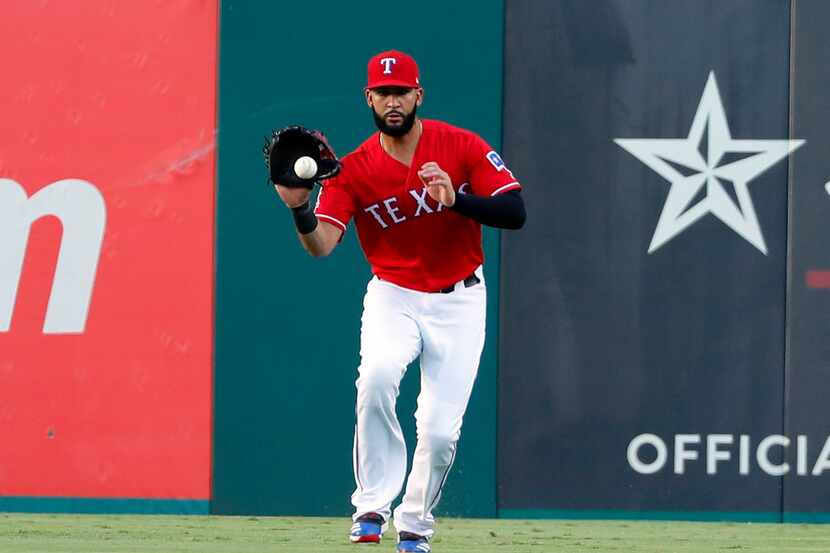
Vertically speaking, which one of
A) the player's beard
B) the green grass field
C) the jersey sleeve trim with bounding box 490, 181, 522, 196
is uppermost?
the player's beard

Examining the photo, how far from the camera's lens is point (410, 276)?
6758 millimetres

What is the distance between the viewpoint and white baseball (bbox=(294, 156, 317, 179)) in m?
6.29

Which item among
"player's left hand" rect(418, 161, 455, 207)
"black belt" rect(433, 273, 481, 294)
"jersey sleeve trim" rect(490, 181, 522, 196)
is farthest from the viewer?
"black belt" rect(433, 273, 481, 294)

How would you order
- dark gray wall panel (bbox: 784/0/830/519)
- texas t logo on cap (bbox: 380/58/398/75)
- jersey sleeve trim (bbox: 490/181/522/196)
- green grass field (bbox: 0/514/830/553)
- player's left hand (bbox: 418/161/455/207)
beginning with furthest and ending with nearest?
dark gray wall panel (bbox: 784/0/830/519) → green grass field (bbox: 0/514/830/553) → jersey sleeve trim (bbox: 490/181/522/196) → texas t logo on cap (bbox: 380/58/398/75) → player's left hand (bbox: 418/161/455/207)

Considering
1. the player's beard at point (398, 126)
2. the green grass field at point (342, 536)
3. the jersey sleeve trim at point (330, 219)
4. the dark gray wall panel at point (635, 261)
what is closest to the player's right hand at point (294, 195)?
the jersey sleeve trim at point (330, 219)

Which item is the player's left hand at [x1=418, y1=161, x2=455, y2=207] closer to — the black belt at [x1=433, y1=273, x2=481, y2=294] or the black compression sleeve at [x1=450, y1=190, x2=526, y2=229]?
the black compression sleeve at [x1=450, y1=190, x2=526, y2=229]

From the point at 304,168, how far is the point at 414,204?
0.60 meters

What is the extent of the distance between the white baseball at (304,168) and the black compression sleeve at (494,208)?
1.74ft

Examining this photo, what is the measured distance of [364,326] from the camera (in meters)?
6.74

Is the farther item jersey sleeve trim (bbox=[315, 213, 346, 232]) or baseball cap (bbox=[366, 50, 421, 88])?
jersey sleeve trim (bbox=[315, 213, 346, 232])

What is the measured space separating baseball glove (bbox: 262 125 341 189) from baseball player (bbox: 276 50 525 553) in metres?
0.20

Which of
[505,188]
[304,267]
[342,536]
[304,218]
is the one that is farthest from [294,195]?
[304,267]

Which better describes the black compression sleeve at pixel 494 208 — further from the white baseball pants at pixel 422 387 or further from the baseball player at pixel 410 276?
the white baseball pants at pixel 422 387

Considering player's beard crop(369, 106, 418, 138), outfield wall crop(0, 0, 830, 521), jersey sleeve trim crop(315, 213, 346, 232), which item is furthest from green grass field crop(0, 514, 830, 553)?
player's beard crop(369, 106, 418, 138)
